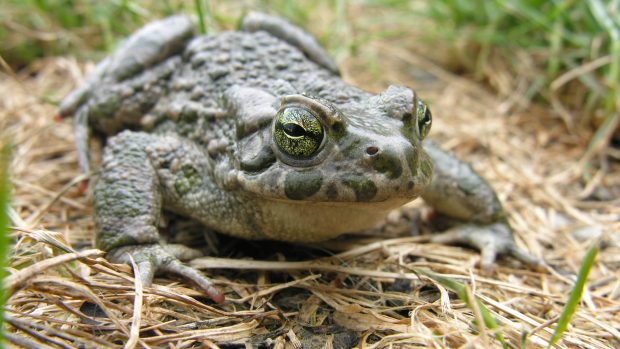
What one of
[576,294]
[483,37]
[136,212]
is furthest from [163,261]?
[483,37]

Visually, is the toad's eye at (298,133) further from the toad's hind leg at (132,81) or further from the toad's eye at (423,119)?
the toad's hind leg at (132,81)

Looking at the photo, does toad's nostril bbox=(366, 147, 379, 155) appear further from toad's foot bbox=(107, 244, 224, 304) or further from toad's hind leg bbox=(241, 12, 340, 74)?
toad's hind leg bbox=(241, 12, 340, 74)

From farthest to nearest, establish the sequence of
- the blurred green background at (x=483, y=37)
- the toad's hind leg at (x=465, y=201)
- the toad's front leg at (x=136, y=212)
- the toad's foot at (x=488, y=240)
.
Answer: the blurred green background at (x=483, y=37) < the toad's hind leg at (x=465, y=201) < the toad's foot at (x=488, y=240) < the toad's front leg at (x=136, y=212)

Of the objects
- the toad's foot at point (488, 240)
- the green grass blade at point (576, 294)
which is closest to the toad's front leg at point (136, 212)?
the green grass blade at point (576, 294)

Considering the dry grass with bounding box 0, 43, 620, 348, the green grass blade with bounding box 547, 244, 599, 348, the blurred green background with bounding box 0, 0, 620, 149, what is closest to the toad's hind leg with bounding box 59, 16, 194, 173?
the dry grass with bounding box 0, 43, 620, 348

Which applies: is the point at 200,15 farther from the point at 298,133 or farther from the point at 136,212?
the point at 298,133
